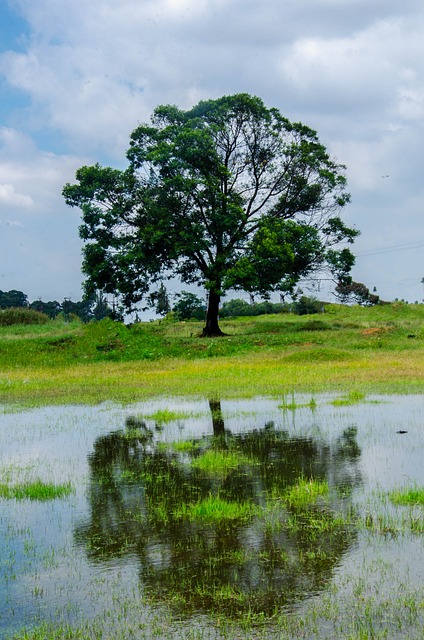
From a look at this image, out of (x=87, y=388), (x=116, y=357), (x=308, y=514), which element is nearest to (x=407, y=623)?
(x=308, y=514)

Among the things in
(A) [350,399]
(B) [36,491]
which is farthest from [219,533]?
(A) [350,399]

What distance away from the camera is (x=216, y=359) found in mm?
33750

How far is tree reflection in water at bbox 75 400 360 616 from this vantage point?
6.65 m

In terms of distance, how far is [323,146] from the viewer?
46.2 meters

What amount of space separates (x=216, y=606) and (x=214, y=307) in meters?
38.1

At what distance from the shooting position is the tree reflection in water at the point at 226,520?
6.65m

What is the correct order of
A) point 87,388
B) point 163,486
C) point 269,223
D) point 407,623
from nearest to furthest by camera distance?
point 407,623
point 163,486
point 87,388
point 269,223

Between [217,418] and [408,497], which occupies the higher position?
[217,418]

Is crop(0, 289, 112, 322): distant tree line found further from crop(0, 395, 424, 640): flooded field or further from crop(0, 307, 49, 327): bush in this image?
crop(0, 395, 424, 640): flooded field

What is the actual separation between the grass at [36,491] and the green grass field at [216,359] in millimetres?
10558

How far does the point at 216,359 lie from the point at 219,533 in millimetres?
25616

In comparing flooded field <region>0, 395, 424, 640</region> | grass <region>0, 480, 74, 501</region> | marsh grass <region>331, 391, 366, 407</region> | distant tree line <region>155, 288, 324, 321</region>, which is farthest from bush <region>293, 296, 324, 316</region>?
grass <region>0, 480, 74, 501</region>

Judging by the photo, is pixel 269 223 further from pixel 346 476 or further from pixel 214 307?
pixel 346 476

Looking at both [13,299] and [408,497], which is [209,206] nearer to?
[408,497]
